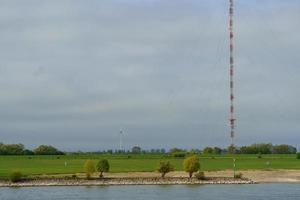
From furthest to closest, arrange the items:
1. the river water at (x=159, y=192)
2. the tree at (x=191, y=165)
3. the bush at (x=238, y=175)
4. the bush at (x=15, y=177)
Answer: the bush at (x=238, y=175) → the tree at (x=191, y=165) → the bush at (x=15, y=177) → the river water at (x=159, y=192)

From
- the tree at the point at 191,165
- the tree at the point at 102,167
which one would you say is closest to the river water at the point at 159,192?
the tree at the point at 102,167

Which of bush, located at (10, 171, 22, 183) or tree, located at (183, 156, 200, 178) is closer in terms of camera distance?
bush, located at (10, 171, 22, 183)

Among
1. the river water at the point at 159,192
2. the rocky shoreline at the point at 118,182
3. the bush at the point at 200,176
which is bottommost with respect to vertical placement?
the river water at the point at 159,192

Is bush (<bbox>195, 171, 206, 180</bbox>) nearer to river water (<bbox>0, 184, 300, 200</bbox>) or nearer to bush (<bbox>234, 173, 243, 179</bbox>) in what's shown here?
bush (<bbox>234, 173, 243, 179</bbox>)

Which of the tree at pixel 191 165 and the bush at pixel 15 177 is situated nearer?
the bush at pixel 15 177

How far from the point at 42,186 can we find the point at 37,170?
18.8 m

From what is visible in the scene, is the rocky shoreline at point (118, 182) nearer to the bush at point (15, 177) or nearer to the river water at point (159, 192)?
the bush at point (15, 177)

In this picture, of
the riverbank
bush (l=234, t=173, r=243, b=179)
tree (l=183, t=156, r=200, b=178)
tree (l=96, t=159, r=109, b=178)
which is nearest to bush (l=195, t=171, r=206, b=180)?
the riverbank

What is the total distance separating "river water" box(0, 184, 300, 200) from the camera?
80.4 meters

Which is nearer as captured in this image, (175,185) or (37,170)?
(175,185)

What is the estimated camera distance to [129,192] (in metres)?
88.5

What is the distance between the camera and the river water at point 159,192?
8044 cm

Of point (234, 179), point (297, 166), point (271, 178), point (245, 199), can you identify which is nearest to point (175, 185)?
point (234, 179)

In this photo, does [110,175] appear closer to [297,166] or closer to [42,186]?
[42,186]
